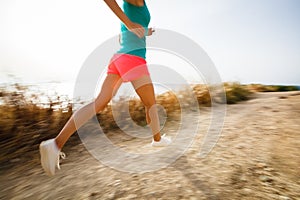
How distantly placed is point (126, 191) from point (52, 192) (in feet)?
1.87

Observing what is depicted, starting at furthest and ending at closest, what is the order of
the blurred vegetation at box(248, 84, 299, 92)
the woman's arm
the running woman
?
the blurred vegetation at box(248, 84, 299, 92) → the running woman → the woman's arm

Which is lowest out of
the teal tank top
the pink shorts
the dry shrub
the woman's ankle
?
the woman's ankle

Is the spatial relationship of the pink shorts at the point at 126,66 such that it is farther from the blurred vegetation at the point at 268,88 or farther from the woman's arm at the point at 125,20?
the blurred vegetation at the point at 268,88

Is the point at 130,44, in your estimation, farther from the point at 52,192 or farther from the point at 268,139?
the point at 268,139

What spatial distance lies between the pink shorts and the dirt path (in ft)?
2.41

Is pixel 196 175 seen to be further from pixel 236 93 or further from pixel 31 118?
pixel 236 93

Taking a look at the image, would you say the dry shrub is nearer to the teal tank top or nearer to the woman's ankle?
the woman's ankle

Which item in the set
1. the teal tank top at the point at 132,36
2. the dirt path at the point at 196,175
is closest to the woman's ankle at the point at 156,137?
the dirt path at the point at 196,175

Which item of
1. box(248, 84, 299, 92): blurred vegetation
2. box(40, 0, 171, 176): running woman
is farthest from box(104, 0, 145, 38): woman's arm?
box(248, 84, 299, 92): blurred vegetation

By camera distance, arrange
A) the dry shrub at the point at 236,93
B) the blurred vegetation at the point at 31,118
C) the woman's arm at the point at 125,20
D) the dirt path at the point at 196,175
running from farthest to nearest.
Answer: the dry shrub at the point at 236,93 → the blurred vegetation at the point at 31,118 → the woman's arm at the point at 125,20 → the dirt path at the point at 196,175

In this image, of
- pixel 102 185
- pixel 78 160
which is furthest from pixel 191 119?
pixel 102 185

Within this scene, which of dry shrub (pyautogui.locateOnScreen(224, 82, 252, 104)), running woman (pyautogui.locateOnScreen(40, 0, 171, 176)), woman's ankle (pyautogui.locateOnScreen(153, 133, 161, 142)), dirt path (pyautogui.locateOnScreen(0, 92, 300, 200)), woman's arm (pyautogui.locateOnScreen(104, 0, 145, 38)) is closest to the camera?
dirt path (pyautogui.locateOnScreen(0, 92, 300, 200))

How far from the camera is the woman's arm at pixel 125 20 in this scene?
167cm

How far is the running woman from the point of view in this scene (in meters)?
1.77
